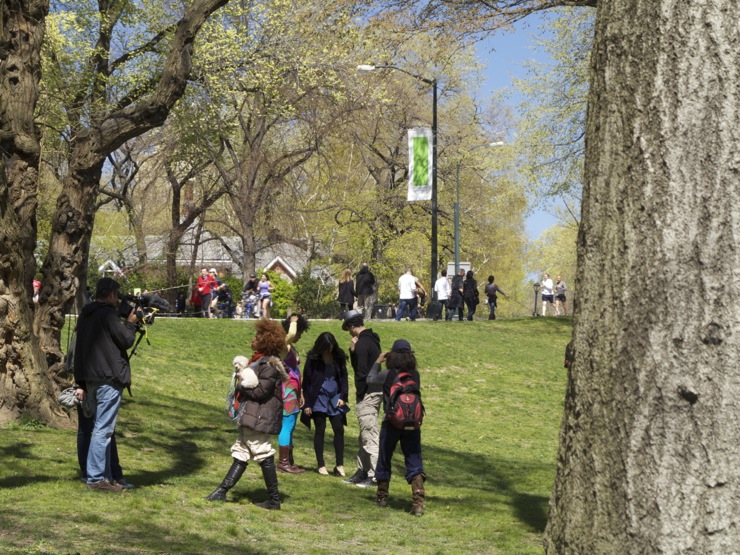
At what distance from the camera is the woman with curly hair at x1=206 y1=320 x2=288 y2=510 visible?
339 inches

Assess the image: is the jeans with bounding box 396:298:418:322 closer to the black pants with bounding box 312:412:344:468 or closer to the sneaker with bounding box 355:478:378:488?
the black pants with bounding box 312:412:344:468

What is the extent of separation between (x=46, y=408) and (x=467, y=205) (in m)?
42.7

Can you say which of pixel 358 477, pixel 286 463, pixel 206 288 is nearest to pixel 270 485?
pixel 358 477

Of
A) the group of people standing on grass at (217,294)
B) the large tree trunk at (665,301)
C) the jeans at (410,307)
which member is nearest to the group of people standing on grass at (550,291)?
the jeans at (410,307)

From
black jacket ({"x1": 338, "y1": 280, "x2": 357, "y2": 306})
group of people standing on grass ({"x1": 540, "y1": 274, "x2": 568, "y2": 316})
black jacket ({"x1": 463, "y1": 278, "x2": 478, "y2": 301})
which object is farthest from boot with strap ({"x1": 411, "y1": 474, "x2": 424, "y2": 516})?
group of people standing on grass ({"x1": 540, "y1": 274, "x2": 568, "y2": 316})

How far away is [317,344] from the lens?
35.6 feet

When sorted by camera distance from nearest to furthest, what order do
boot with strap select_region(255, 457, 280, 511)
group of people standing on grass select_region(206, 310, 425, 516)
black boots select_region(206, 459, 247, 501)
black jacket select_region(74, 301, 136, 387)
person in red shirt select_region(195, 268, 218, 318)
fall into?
black jacket select_region(74, 301, 136, 387)
group of people standing on grass select_region(206, 310, 425, 516)
boot with strap select_region(255, 457, 280, 511)
black boots select_region(206, 459, 247, 501)
person in red shirt select_region(195, 268, 218, 318)

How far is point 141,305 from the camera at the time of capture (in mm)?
9508

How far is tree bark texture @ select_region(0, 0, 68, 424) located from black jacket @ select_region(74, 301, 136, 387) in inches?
111

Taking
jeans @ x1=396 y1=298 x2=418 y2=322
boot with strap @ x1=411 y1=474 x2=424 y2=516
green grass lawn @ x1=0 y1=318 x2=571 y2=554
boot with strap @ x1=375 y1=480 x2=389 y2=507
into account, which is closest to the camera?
green grass lawn @ x1=0 y1=318 x2=571 y2=554

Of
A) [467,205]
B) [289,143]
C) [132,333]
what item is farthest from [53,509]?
[467,205]

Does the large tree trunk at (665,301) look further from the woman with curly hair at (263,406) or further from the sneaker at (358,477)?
the sneaker at (358,477)

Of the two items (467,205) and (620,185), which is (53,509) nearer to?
(620,185)

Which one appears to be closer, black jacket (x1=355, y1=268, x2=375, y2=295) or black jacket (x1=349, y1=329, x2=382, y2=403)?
black jacket (x1=349, y1=329, x2=382, y2=403)
